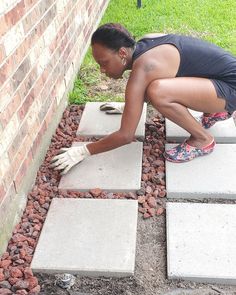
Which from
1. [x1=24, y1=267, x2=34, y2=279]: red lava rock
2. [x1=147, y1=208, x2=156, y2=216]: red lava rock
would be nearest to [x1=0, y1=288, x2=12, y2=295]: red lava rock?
[x1=24, y1=267, x2=34, y2=279]: red lava rock

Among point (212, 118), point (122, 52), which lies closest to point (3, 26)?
point (122, 52)

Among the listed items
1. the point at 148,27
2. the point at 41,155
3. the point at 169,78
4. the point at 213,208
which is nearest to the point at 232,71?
the point at 169,78

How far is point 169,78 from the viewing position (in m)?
2.69

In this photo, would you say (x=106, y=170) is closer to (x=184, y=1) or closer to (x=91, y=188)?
(x=91, y=188)

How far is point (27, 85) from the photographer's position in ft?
8.38

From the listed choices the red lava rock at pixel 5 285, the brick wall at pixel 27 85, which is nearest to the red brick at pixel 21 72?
the brick wall at pixel 27 85

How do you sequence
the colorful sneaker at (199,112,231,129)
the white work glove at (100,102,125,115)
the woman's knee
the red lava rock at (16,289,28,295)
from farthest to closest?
the white work glove at (100,102,125,115) → the colorful sneaker at (199,112,231,129) → the woman's knee → the red lava rock at (16,289,28,295)

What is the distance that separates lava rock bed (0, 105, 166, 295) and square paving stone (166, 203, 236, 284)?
163mm

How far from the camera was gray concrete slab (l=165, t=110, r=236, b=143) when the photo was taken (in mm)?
3051

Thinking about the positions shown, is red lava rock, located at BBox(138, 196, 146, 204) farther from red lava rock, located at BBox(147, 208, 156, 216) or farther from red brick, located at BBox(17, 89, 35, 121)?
red brick, located at BBox(17, 89, 35, 121)

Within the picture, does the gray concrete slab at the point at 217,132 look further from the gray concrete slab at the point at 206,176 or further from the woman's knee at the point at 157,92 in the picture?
the woman's knee at the point at 157,92

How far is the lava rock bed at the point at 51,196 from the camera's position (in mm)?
2086

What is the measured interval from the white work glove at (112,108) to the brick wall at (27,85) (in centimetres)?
34

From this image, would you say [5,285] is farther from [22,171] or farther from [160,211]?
[160,211]
